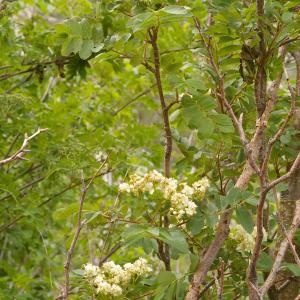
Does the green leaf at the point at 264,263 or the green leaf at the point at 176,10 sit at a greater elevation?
the green leaf at the point at 176,10

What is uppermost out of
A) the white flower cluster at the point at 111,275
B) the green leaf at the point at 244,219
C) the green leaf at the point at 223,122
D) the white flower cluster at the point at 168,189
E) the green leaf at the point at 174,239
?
the green leaf at the point at 223,122

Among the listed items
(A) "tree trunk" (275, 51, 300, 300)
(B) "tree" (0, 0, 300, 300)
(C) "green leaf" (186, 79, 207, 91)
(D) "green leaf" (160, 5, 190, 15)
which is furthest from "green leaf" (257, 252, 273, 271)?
(D) "green leaf" (160, 5, 190, 15)

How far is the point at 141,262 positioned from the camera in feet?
4.53

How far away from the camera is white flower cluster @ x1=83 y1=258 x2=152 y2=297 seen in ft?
4.19

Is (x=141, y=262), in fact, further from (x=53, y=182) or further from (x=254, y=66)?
(x=53, y=182)

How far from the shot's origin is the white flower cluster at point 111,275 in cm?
128

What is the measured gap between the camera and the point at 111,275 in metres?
1.33

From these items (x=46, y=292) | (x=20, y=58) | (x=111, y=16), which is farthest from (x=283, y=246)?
(x=46, y=292)

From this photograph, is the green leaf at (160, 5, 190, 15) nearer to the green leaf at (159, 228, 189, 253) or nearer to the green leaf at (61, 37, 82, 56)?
the green leaf at (61, 37, 82, 56)

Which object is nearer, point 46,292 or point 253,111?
point 253,111

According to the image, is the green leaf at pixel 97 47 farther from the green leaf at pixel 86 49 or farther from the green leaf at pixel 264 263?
the green leaf at pixel 264 263

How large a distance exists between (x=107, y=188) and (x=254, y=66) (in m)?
1.47

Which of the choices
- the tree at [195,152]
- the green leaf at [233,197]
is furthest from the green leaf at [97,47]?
the green leaf at [233,197]

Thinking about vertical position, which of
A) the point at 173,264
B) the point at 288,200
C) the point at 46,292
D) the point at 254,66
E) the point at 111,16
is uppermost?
the point at 254,66
